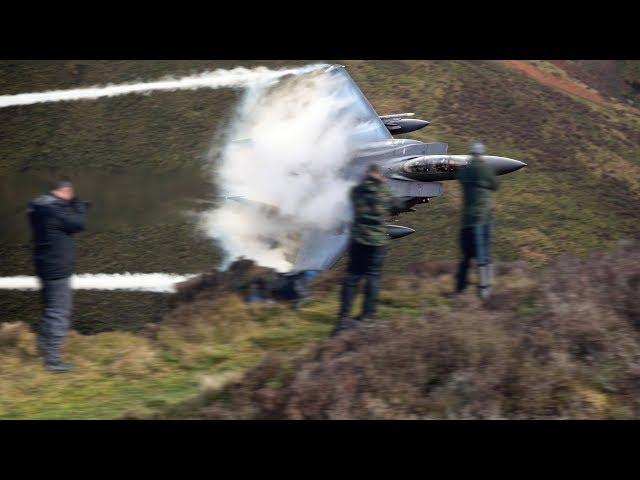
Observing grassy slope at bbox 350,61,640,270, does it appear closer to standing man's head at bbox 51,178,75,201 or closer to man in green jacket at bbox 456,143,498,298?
man in green jacket at bbox 456,143,498,298

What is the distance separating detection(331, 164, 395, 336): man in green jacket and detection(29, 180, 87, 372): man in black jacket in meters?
3.91

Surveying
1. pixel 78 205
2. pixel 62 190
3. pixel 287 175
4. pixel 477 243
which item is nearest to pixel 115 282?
pixel 287 175

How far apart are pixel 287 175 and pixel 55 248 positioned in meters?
8.58

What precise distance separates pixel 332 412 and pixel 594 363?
3488mm

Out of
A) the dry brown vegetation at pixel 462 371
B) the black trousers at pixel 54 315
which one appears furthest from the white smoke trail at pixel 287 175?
the dry brown vegetation at pixel 462 371

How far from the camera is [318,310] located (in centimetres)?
1435

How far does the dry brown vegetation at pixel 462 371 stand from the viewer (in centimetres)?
962

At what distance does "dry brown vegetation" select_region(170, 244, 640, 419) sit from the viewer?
31.6 ft

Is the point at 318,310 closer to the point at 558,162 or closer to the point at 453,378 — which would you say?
the point at 453,378

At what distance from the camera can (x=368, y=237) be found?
38.7ft

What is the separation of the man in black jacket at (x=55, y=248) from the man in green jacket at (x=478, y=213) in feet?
19.7

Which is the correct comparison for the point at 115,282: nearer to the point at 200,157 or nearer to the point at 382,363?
the point at 200,157

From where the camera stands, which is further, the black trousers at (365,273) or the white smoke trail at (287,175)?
the white smoke trail at (287,175)

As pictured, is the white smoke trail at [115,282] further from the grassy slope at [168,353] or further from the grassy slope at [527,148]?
the grassy slope at [527,148]
